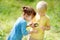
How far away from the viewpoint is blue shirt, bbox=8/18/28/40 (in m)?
1.59

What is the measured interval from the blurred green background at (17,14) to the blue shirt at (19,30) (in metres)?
0.06

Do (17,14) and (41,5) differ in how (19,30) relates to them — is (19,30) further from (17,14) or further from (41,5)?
(41,5)

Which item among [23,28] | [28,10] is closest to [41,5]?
[28,10]

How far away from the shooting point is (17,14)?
1.68 meters

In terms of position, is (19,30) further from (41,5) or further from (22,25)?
(41,5)

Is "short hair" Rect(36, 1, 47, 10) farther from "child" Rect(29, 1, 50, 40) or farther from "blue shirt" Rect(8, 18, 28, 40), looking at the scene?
"blue shirt" Rect(8, 18, 28, 40)

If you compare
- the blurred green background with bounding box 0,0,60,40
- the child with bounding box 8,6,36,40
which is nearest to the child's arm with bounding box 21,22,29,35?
the child with bounding box 8,6,36,40

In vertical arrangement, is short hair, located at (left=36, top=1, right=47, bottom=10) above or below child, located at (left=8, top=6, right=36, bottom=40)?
above

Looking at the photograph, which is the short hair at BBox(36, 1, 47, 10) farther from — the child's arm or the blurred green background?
the child's arm

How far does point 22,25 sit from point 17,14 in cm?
13

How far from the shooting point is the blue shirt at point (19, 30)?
1.59 metres

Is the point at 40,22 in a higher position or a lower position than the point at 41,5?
lower

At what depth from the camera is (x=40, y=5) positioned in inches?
64.2

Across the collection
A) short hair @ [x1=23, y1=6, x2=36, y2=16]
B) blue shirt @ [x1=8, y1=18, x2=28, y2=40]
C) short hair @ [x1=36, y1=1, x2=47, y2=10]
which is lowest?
blue shirt @ [x1=8, y1=18, x2=28, y2=40]
